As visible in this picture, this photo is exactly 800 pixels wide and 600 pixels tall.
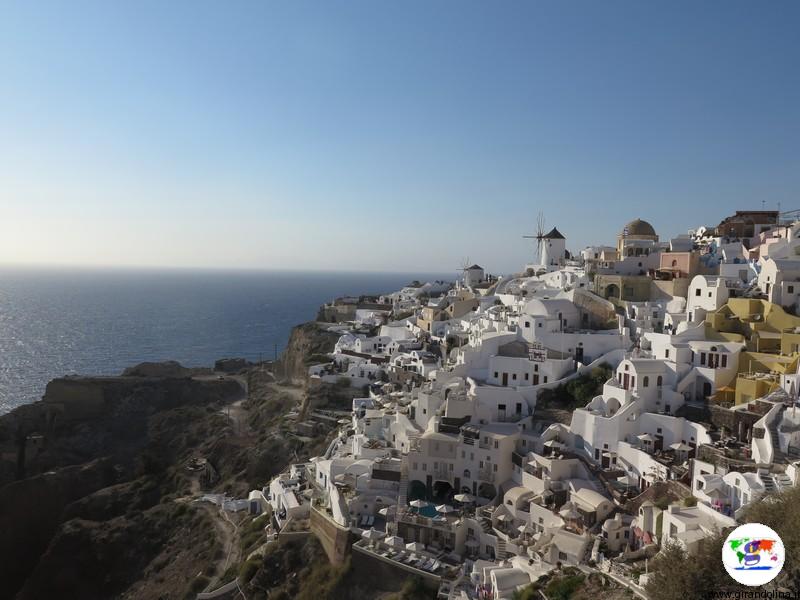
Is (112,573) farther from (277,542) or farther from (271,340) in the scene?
(271,340)

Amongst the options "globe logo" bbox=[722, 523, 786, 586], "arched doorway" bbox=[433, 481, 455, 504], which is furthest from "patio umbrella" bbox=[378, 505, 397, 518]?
"globe logo" bbox=[722, 523, 786, 586]

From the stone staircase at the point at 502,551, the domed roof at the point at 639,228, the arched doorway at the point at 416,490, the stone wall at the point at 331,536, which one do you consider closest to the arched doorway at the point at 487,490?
the arched doorway at the point at 416,490

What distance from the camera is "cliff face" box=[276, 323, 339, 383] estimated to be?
58375 millimetres

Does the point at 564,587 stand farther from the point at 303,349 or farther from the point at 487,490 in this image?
the point at 303,349

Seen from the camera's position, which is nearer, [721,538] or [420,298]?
[721,538]

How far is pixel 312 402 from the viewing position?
150 feet

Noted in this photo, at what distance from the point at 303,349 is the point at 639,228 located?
33843mm

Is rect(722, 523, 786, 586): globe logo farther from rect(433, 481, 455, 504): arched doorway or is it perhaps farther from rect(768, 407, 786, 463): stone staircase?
rect(433, 481, 455, 504): arched doorway

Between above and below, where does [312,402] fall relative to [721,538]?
below

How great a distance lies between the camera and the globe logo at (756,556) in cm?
1259

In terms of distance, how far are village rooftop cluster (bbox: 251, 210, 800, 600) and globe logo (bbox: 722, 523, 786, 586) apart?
592cm

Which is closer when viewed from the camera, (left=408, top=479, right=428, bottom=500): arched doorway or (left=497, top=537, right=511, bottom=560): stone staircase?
(left=497, top=537, right=511, bottom=560): stone staircase

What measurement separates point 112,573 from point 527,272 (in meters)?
39.7

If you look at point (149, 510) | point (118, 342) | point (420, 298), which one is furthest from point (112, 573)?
point (118, 342)
